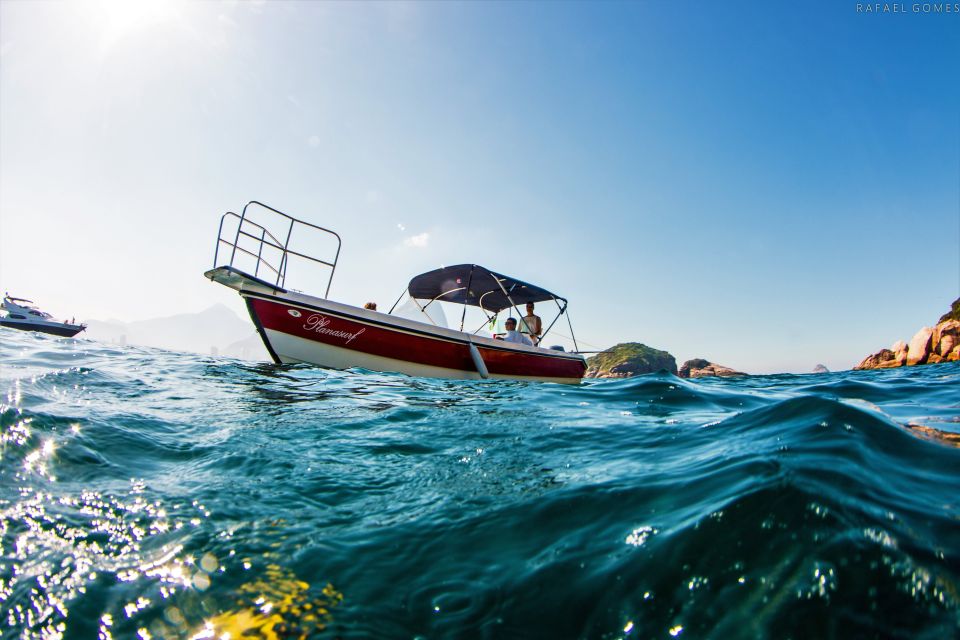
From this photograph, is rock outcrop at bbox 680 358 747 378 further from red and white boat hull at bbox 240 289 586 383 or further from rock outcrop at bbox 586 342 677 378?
red and white boat hull at bbox 240 289 586 383

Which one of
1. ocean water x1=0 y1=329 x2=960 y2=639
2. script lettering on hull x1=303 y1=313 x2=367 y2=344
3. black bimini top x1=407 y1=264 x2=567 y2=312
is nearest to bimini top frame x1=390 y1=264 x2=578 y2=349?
black bimini top x1=407 y1=264 x2=567 y2=312

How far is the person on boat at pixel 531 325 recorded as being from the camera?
13.9 meters

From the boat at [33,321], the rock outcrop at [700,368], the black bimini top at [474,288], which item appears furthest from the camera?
the rock outcrop at [700,368]

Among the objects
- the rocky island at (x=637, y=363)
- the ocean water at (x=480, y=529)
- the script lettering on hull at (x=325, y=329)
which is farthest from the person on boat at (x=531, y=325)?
the rocky island at (x=637, y=363)

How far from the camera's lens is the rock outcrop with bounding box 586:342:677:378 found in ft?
250

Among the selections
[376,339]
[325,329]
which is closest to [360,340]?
[376,339]

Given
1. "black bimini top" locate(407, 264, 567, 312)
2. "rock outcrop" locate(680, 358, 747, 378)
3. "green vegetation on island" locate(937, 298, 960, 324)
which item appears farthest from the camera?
"rock outcrop" locate(680, 358, 747, 378)

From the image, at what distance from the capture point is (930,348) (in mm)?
37312

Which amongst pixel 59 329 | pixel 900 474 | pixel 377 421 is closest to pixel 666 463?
pixel 900 474

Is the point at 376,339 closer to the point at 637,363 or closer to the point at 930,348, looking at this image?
the point at 930,348

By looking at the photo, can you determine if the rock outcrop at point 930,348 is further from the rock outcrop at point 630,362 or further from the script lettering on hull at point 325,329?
the script lettering on hull at point 325,329

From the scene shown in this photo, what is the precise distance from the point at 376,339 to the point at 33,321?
39.7 meters

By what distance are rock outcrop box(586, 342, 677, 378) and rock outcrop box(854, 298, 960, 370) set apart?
33893mm

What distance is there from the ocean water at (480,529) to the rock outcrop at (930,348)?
1816 inches
